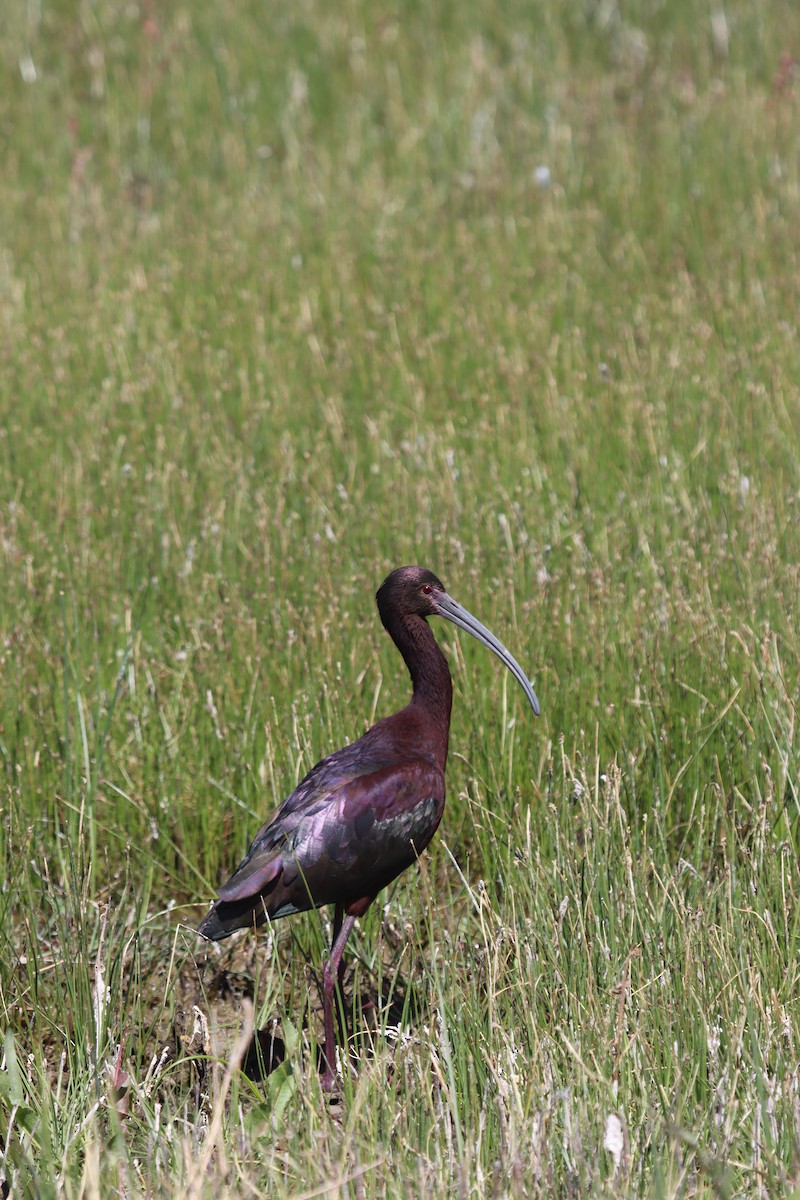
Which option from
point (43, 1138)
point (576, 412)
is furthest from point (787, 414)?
point (43, 1138)

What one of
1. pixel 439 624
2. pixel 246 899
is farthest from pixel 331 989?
pixel 439 624

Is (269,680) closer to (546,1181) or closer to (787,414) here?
(546,1181)

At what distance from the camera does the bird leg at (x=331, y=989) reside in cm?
329

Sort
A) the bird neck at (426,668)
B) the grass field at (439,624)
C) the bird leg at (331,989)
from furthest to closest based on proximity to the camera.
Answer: the bird neck at (426,668) < the bird leg at (331,989) < the grass field at (439,624)

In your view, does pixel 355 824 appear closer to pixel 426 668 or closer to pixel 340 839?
pixel 340 839

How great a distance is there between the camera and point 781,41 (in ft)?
33.0

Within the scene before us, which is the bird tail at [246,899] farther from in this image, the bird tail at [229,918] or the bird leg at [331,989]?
the bird leg at [331,989]

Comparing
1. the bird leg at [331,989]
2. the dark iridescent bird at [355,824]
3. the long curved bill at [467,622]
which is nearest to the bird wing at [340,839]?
the dark iridescent bird at [355,824]

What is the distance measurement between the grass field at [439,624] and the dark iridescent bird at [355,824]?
0.18 m

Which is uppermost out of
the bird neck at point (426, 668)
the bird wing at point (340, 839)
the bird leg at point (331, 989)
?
the bird neck at point (426, 668)

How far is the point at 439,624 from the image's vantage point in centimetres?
459

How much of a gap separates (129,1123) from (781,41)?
9196mm

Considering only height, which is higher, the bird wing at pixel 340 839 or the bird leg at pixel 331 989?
the bird wing at pixel 340 839

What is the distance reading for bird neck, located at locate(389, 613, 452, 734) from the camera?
3.50 m
